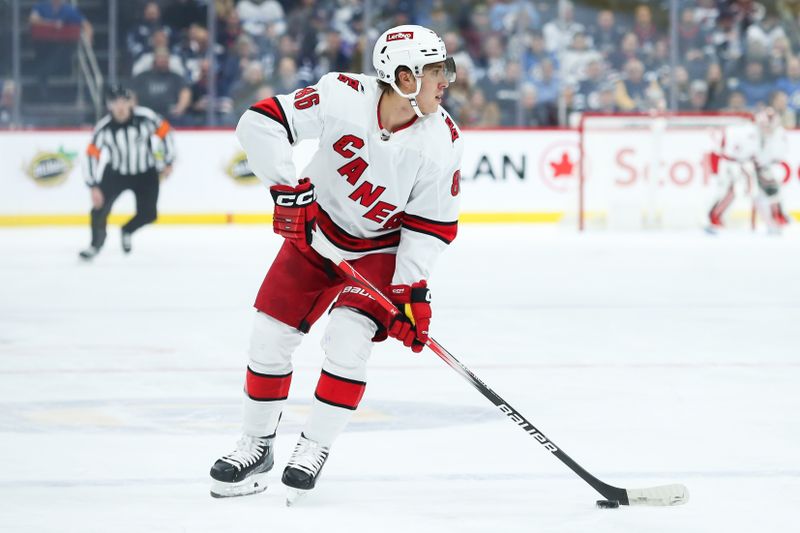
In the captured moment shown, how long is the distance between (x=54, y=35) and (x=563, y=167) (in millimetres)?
4141

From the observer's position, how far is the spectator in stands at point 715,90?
11578 mm

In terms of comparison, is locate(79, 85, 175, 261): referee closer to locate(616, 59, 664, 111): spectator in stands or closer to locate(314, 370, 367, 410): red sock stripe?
locate(616, 59, 664, 111): spectator in stands

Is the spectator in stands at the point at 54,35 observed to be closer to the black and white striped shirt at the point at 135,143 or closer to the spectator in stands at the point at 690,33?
the black and white striped shirt at the point at 135,143

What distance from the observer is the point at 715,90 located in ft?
38.1

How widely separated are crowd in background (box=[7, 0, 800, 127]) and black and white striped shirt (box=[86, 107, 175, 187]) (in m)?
1.98

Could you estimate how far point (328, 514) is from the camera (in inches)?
111

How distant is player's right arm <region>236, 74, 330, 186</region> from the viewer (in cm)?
294

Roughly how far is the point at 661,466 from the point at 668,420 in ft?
1.84

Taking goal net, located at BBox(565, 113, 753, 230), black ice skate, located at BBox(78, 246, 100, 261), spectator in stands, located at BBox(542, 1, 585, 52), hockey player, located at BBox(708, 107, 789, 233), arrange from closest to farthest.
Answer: black ice skate, located at BBox(78, 246, 100, 261), hockey player, located at BBox(708, 107, 789, 233), goal net, located at BBox(565, 113, 753, 230), spectator in stands, located at BBox(542, 1, 585, 52)

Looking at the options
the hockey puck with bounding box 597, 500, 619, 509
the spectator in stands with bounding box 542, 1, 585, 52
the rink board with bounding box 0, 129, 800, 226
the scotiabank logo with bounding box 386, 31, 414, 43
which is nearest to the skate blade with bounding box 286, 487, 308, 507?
the hockey puck with bounding box 597, 500, 619, 509

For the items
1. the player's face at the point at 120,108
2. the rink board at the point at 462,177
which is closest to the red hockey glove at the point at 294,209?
the player's face at the point at 120,108

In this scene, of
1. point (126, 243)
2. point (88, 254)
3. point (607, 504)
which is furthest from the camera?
point (126, 243)

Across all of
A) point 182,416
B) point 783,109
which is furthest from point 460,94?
point 182,416

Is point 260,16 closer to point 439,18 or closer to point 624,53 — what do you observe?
point 439,18
